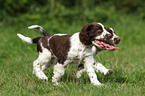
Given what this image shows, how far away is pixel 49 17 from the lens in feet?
29.4

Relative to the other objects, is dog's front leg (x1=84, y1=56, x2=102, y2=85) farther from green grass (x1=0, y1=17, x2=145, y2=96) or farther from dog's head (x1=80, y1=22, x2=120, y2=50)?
dog's head (x1=80, y1=22, x2=120, y2=50)

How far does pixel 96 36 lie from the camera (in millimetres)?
3463

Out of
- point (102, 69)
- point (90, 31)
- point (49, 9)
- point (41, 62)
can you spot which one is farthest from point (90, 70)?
point (49, 9)

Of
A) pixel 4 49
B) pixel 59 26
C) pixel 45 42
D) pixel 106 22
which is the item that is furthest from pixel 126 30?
pixel 45 42

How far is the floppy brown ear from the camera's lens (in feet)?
11.3

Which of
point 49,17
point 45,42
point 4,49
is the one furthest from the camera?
point 49,17

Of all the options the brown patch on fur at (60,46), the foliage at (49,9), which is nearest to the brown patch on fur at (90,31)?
the brown patch on fur at (60,46)

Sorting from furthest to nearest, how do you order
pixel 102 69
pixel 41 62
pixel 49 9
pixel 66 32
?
pixel 49 9, pixel 66 32, pixel 102 69, pixel 41 62

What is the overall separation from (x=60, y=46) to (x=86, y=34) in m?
0.49

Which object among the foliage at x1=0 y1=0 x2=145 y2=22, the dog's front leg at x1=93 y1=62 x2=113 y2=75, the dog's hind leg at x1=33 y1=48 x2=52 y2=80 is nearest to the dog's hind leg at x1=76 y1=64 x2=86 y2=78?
the dog's front leg at x1=93 y1=62 x2=113 y2=75

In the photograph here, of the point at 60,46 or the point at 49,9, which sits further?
the point at 49,9

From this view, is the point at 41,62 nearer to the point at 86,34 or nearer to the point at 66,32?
the point at 86,34

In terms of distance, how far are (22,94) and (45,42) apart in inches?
38.6

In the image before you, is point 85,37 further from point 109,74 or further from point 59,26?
point 59,26
